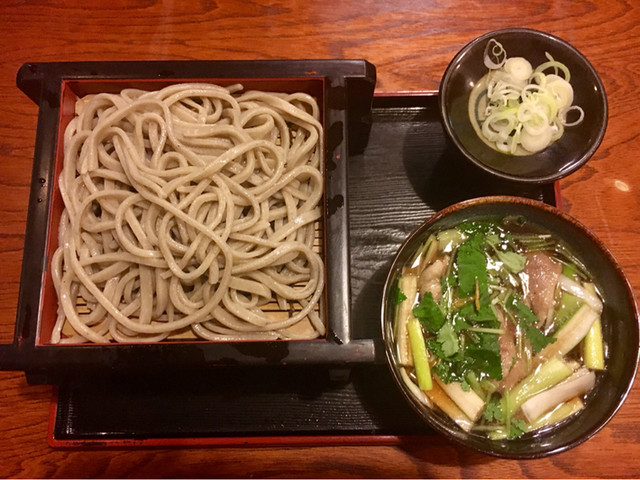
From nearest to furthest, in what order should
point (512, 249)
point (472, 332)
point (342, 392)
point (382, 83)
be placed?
point (472, 332)
point (512, 249)
point (342, 392)
point (382, 83)

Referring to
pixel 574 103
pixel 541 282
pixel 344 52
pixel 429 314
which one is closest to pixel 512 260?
pixel 541 282

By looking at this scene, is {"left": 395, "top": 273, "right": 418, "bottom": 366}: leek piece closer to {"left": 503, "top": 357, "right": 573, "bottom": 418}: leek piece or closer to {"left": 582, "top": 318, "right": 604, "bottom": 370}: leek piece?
{"left": 503, "top": 357, "right": 573, "bottom": 418}: leek piece

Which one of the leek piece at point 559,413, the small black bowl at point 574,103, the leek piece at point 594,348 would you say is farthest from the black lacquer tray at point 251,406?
the leek piece at point 594,348

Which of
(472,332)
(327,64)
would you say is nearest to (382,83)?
(327,64)

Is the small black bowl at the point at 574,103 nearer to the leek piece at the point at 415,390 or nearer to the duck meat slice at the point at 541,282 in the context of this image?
the duck meat slice at the point at 541,282

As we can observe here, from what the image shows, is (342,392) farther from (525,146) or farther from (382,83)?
(382,83)

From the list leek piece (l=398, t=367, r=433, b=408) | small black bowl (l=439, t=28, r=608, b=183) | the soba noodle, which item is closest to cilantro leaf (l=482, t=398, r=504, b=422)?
leek piece (l=398, t=367, r=433, b=408)

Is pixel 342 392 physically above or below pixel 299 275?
below
